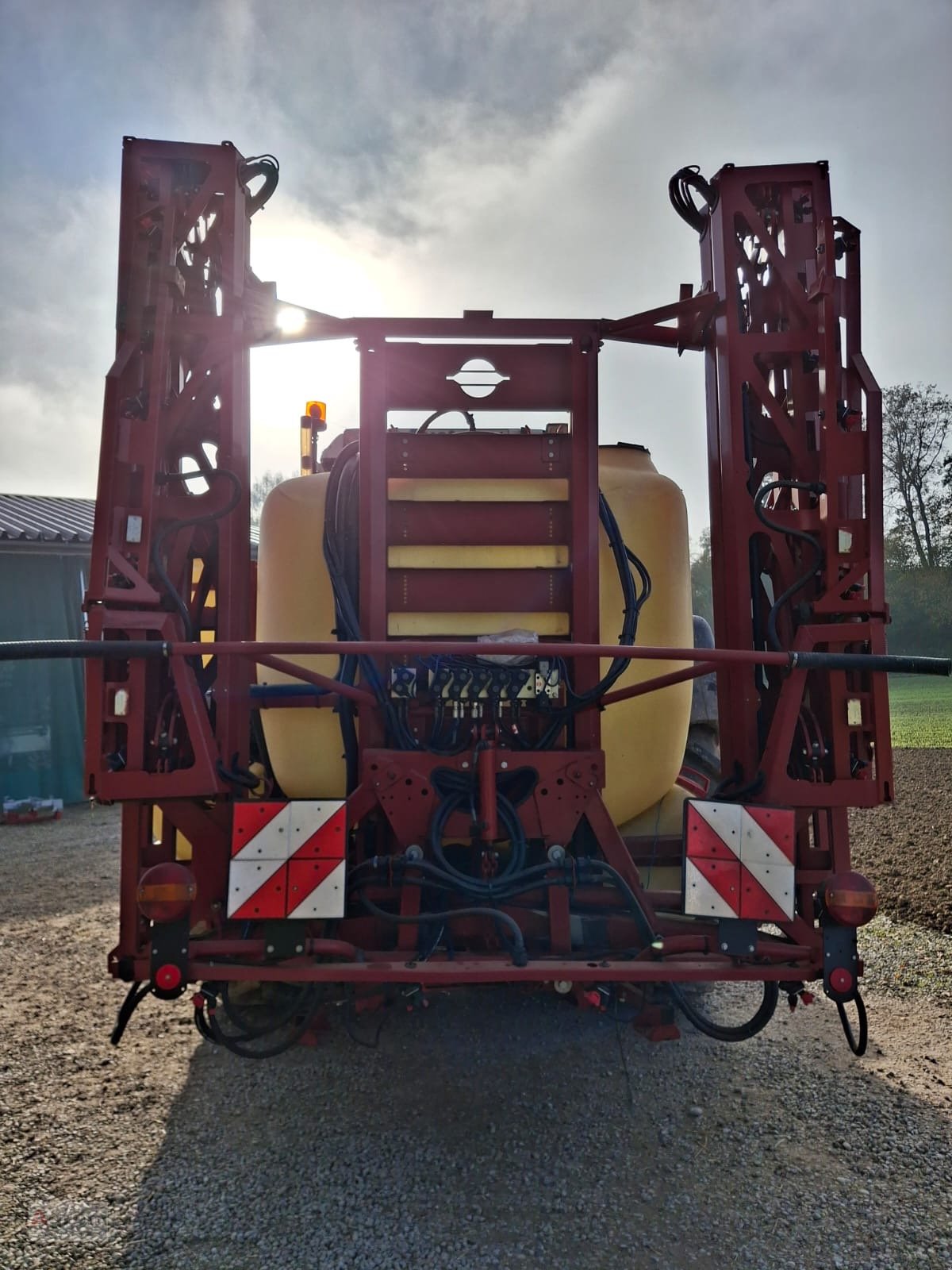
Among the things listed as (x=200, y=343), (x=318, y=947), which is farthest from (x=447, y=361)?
(x=318, y=947)

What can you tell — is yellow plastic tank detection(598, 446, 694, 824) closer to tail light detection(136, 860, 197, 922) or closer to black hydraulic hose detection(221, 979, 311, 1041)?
black hydraulic hose detection(221, 979, 311, 1041)

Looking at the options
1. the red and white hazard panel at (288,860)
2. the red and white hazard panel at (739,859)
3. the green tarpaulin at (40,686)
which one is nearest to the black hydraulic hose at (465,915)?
the red and white hazard panel at (288,860)

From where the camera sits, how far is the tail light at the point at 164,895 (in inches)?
A: 99.1

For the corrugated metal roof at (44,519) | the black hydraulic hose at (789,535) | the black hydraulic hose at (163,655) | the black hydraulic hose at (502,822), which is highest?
the corrugated metal roof at (44,519)

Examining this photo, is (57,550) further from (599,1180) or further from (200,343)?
(599,1180)

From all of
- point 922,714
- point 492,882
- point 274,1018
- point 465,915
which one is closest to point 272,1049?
point 274,1018

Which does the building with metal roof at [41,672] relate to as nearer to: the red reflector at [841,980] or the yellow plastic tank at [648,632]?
the yellow plastic tank at [648,632]

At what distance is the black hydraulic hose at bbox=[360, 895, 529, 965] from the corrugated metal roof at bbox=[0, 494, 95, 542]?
6349 mm

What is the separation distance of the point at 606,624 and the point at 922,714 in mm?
17390

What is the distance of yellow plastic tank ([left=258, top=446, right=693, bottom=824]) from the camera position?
3.15m

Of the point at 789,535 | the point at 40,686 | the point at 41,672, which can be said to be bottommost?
the point at 40,686

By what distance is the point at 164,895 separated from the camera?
2521 millimetres

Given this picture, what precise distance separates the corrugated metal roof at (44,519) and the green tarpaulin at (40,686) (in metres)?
0.18

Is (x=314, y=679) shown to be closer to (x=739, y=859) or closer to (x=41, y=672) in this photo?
(x=739, y=859)
